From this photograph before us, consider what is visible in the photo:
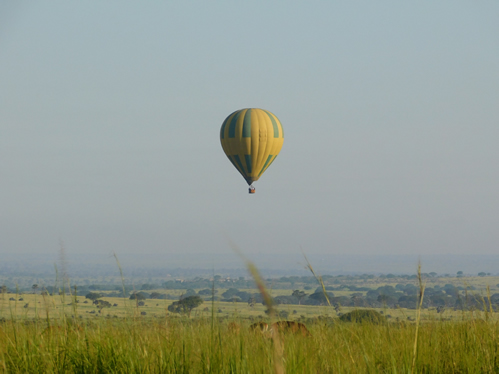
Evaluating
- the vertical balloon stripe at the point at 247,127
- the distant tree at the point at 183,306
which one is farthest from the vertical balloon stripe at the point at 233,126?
the distant tree at the point at 183,306

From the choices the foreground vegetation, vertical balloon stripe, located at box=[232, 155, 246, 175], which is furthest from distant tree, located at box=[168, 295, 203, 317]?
vertical balloon stripe, located at box=[232, 155, 246, 175]

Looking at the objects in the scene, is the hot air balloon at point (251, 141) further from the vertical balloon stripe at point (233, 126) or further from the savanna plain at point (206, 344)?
the savanna plain at point (206, 344)

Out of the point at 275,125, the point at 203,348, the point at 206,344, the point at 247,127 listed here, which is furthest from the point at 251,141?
the point at 206,344

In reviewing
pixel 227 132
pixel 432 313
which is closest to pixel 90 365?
pixel 432 313

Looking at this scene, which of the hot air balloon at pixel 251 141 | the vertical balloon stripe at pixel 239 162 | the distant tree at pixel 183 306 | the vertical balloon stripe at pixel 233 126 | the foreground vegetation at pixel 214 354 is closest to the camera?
the foreground vegetation at pixel 214 354

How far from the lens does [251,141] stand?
47.6 metres

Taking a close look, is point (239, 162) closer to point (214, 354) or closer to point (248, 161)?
point (248, 161)

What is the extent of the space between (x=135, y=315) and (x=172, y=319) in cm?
148

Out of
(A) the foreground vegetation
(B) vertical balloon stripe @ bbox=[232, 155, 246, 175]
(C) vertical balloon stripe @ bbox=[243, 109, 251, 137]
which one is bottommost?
(A) the foreground vegetation

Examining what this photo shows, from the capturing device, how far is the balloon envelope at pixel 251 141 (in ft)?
156

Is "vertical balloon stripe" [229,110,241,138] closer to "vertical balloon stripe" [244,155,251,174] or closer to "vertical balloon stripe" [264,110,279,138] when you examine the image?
"vertical balloon stripe" [244,155,251,174]

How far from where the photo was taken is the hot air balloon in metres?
47.6

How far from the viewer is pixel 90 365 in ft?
17.7

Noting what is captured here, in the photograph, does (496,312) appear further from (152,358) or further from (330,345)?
(152,358)
